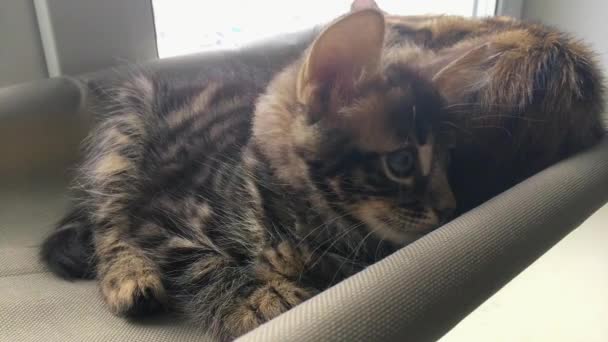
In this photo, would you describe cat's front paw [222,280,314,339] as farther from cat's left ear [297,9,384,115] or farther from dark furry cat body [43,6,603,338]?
cat's left ear [297,9,384,115]

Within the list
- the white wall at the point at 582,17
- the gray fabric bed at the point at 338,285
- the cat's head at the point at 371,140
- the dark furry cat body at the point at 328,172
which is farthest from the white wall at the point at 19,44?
the white wall at the point at 582,17

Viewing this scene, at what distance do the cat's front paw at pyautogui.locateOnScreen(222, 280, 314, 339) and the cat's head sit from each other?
15 centimetres

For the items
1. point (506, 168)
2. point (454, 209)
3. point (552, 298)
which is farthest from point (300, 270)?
point (552, 298)

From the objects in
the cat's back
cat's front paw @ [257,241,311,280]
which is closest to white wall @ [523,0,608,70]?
the cat's back

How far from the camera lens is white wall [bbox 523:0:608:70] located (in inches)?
77.9

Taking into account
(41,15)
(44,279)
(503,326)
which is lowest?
(503,326)

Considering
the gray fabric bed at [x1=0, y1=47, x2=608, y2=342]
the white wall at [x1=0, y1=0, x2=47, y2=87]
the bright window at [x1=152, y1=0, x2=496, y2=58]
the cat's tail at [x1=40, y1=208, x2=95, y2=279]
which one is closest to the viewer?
the gray fabric bed at [x1=0, y1=47, x2=608, y2=342]

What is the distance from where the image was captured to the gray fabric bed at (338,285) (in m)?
0.58

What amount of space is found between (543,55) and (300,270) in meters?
0.58

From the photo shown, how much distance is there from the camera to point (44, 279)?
1.03m

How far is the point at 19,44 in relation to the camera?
136 cm

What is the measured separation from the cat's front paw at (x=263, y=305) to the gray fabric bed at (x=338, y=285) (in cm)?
6

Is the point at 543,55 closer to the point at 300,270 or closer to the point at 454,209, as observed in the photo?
the point at 454,209

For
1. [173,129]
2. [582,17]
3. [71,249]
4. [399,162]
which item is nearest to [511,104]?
[399,162]
